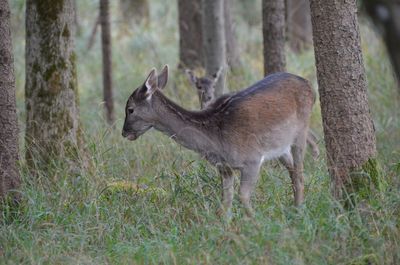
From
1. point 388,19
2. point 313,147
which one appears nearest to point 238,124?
point 313,147

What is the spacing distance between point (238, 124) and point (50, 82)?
221 centimetres

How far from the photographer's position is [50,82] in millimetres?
8805

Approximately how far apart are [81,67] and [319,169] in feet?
37.9

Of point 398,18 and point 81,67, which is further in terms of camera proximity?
point 81,67

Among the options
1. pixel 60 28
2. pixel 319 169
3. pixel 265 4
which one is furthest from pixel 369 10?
pixel 265 4

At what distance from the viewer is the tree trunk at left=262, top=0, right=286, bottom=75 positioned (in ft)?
33.5

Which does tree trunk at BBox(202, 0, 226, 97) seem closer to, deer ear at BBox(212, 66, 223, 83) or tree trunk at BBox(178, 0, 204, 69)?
deer ear at BBox(212, 66, 223, 83)

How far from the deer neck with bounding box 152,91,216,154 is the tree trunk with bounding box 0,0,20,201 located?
1395 millimetres

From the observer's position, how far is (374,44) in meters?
15.5

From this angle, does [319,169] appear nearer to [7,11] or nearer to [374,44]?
[7,11]

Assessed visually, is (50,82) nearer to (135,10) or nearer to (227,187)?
(227,187)

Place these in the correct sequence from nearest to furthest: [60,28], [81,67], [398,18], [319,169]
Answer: [398,18] < [319,169] < [60,28] < [81,67]

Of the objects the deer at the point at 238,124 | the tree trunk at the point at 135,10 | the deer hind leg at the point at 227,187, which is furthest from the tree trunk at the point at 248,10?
the deer hind leg at the point at 227,187

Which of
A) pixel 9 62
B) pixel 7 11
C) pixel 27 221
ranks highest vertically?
pixel 7 11
